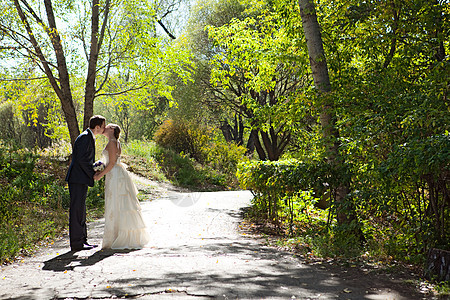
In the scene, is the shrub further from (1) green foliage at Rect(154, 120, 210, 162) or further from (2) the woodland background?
(2) the woodland background

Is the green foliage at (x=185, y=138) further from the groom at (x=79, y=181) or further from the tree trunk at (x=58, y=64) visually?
the groom at (x=79, y=181)

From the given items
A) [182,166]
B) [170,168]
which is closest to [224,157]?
[182,166]

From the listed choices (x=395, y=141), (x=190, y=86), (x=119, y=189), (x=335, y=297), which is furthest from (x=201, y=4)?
(x=335, y=297)

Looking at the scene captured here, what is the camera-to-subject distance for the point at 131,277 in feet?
15.0

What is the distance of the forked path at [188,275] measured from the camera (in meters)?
3.98

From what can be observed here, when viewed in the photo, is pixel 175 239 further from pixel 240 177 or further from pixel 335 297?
pixel 335 297

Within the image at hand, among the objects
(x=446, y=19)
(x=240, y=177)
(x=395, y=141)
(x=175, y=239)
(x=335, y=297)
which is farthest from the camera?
(x=240, y=177)

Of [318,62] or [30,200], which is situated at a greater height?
[318,62]

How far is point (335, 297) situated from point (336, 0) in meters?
6.15

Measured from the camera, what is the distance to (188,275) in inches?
181

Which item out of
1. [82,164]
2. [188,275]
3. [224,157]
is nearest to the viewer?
[188,275]

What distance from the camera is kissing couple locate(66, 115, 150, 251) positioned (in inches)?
253

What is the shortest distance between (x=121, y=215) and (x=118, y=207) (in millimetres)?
151

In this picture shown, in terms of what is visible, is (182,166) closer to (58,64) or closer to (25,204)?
(58,64)
